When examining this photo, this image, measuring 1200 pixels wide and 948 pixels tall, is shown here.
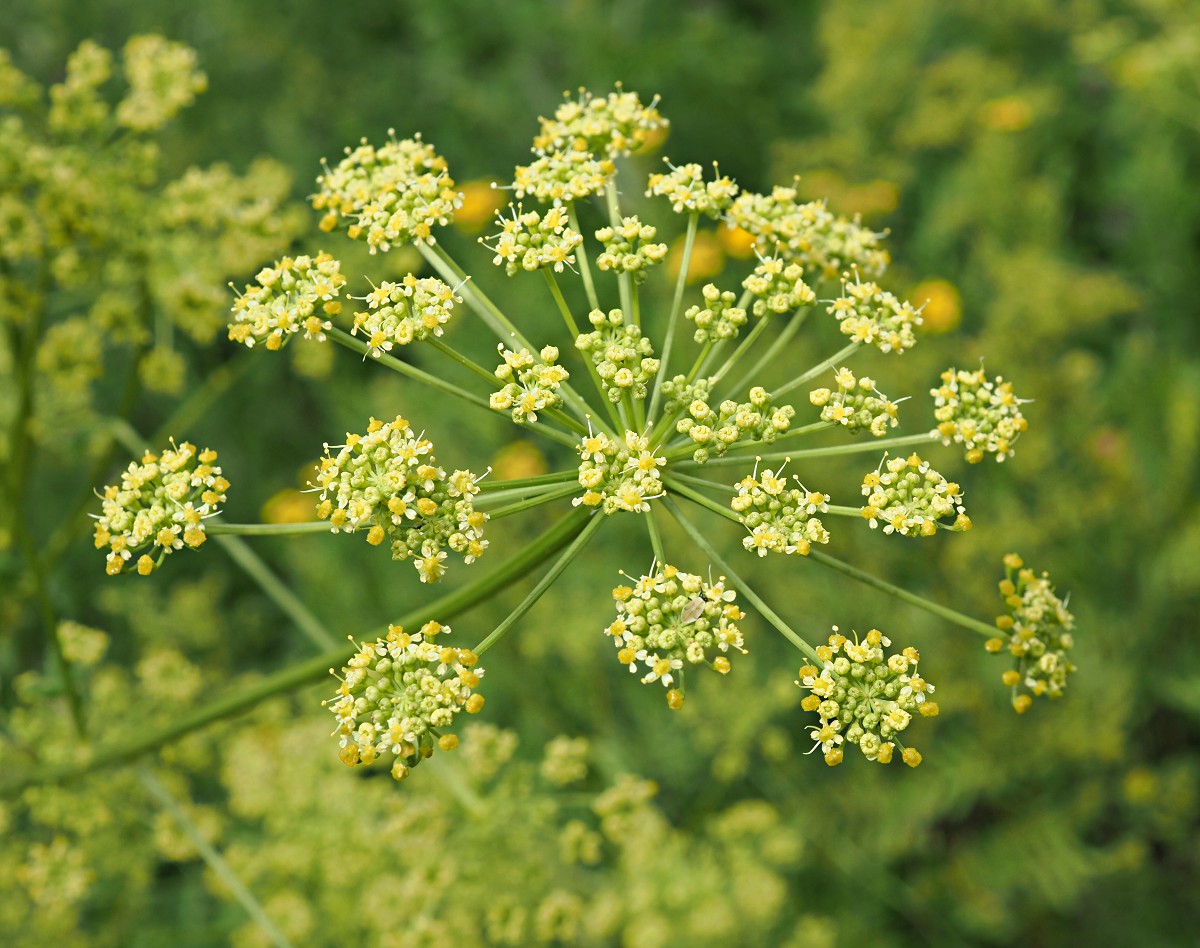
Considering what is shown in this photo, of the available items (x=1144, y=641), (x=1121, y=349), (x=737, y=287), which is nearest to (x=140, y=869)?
(x=1144, y=641)

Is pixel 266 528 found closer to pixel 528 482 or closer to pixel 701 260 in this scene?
pixel 528 482

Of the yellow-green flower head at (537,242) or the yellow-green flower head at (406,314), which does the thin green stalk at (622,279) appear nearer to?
the yellow-green flower head at (537,242)

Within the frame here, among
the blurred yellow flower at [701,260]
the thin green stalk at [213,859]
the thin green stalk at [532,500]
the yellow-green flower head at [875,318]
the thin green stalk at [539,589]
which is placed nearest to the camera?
the thin green stalk at [539,589]

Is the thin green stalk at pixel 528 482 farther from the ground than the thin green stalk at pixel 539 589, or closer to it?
farther from the ground

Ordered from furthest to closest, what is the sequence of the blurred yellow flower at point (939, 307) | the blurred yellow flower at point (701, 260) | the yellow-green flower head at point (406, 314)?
1. the blurred yellow flower at point (701, 260)
2. the blurred yellow flower at point (939, 307)
3. the yellow-green flower head at point (406, 314)

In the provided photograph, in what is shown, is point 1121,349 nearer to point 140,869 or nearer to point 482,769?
point 482,769

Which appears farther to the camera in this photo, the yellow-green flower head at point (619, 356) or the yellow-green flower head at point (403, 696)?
the yellow-green flower head at point (619, 356)

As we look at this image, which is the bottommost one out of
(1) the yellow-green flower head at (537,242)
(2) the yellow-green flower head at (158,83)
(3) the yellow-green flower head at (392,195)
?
(1) the yellow-green flower head at (537,242)

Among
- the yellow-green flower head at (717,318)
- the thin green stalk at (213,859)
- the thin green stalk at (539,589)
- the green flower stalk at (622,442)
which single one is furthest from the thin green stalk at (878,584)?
the thin green stalk at (213,859)

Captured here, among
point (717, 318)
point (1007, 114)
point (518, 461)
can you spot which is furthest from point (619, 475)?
point (1007, 114)
